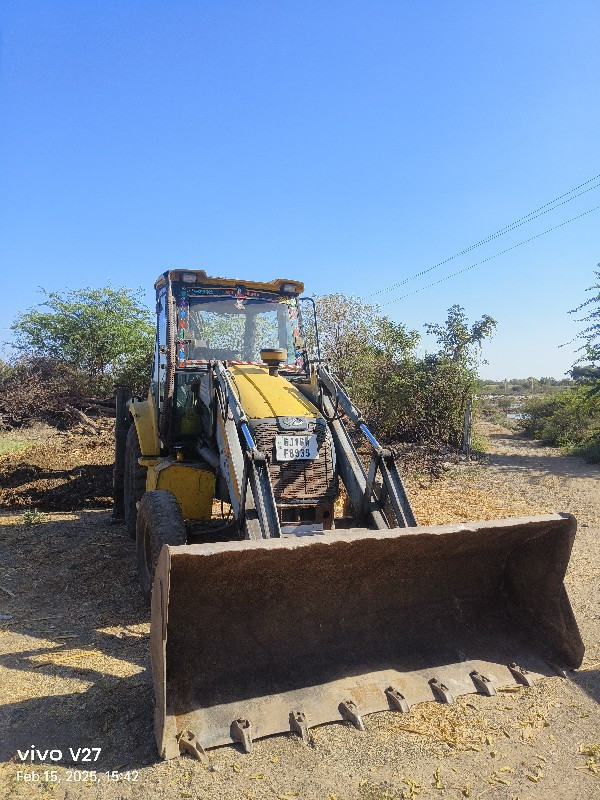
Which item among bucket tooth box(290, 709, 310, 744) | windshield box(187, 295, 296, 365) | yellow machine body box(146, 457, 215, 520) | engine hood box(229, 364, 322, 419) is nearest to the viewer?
bucket tooth box(290, 709, 310, 744)

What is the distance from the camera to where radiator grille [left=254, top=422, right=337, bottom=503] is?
5020 mm

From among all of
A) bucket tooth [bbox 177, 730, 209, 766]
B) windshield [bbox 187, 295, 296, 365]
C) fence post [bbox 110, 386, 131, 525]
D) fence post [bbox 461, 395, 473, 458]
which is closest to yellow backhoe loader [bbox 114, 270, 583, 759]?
bucket tooth [bbox 177, 730, 209, 766]

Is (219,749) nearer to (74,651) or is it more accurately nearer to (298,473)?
(74,651)

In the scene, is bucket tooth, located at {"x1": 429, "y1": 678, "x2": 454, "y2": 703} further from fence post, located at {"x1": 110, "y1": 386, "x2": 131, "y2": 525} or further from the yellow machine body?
fence post, located at {"x1": 110, "y1": 386, "x2": 131, "y2": 525}

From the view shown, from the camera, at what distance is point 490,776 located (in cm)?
311

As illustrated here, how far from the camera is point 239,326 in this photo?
6.67 metres

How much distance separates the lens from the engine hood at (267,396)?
530 cm

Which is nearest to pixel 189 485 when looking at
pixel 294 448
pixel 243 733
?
pixel 294 448

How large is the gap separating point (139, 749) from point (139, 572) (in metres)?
2.33

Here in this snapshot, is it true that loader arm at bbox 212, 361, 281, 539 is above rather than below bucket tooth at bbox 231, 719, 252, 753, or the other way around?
above

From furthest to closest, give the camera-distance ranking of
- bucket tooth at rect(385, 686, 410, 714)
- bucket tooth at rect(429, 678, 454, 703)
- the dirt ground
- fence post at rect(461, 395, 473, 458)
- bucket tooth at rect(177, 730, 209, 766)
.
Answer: fence post at rect(461, 395, 473, 458)
bucket tooth at rect(429, 678, 454, 703)
bucket tooth at rect(385, 686, 410, 714)
bucket tooth at rect(177, 730, 209, 766)
the dirt ground

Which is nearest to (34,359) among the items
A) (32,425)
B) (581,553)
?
(32,425)

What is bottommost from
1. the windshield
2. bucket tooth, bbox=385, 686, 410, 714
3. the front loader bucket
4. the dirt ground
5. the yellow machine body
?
the dirt ground

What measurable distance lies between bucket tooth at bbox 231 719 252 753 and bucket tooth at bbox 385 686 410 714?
88 centimetres
